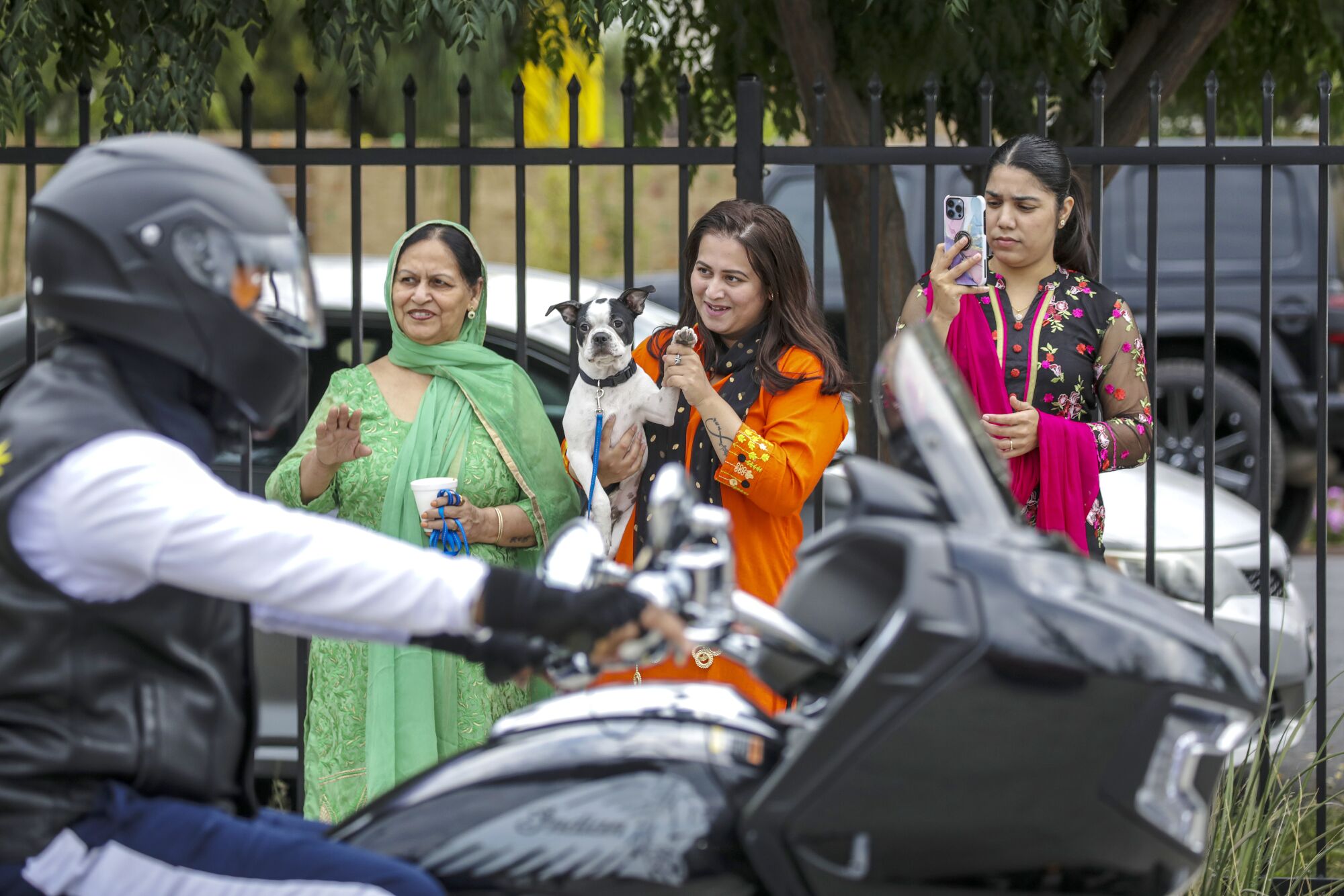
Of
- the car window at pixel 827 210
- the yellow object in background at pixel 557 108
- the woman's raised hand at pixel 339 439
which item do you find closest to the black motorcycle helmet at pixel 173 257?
the woman's raised hand at pixel 339 439

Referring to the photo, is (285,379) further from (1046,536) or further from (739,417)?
(739,417)

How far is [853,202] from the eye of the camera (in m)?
5.03

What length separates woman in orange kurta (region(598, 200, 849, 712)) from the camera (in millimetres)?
3197

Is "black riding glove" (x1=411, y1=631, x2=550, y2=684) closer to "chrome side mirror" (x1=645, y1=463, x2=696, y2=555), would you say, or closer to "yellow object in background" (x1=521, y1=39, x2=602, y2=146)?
"chrome side mirror" (x1=645, y1=463, x2=696, y2=555)

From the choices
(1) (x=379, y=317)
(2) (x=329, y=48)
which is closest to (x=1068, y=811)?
(2) (x=329, y=48)

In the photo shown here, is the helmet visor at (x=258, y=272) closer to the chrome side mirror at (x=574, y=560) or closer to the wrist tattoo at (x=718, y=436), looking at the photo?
the chrome side mirror at (x=574, y=560)

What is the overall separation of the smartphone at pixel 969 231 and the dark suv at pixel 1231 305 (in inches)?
228

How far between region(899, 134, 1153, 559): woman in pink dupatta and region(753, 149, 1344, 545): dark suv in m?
5.73

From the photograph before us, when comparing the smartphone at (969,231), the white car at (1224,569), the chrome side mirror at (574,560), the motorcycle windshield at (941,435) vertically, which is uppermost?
the smartphone at (969,231)

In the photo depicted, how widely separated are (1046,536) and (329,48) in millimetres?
3048

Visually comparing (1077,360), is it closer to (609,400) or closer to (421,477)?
(609,400)

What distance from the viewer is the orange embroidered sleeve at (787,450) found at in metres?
3.16

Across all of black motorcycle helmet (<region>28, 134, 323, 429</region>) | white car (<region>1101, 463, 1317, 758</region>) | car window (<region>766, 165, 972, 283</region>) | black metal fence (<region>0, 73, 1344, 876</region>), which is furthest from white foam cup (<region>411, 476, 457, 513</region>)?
car window (<region>766, 165, 972, 283</region>)

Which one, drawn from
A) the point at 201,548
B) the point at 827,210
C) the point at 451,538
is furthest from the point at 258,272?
the point at 827,210
